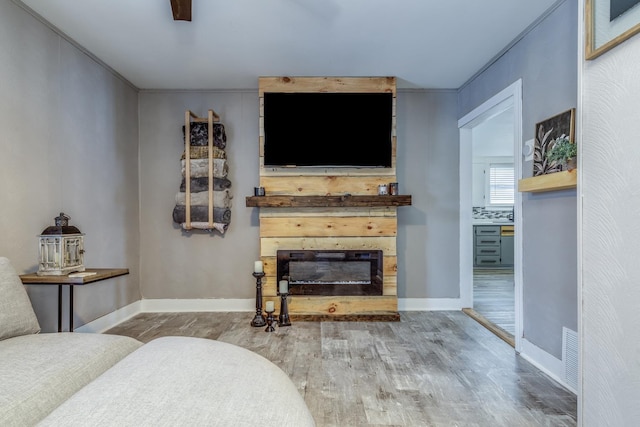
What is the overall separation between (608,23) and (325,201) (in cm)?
237

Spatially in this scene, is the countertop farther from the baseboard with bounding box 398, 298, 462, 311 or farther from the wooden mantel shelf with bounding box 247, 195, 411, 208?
the wooden mantel shelf with bounding box 247, 195, 411, 208

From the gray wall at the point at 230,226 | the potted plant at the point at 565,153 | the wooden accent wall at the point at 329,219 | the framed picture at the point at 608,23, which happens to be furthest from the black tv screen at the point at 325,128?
the framed picture at the point at 608,23

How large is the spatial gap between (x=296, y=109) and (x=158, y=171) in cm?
170

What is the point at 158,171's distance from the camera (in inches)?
148

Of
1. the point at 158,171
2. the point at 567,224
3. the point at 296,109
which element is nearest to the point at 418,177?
the point at 296,109

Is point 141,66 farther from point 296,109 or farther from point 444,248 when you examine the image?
point 444,248

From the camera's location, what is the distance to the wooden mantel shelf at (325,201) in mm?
3354

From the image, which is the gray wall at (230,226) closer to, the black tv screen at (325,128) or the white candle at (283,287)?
the black tv screen at (325,128)

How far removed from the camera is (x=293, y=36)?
2.64 meters

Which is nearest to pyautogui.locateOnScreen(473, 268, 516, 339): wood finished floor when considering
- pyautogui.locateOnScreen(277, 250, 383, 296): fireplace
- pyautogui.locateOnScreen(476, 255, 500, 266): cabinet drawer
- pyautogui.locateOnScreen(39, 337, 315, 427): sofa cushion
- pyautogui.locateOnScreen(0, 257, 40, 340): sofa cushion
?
pyautogui.locateOnScreen(476, 255, 500, 266): cabinet drawer

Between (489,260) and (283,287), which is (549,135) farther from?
(489,260)

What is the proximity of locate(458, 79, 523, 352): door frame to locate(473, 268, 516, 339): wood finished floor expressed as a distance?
0.27m

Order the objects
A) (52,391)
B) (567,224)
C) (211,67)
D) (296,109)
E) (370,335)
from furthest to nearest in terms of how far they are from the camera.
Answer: (296,109), (211,67), (370,335), (567,224), (52,391)

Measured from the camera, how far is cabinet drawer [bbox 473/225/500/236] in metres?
6.36
